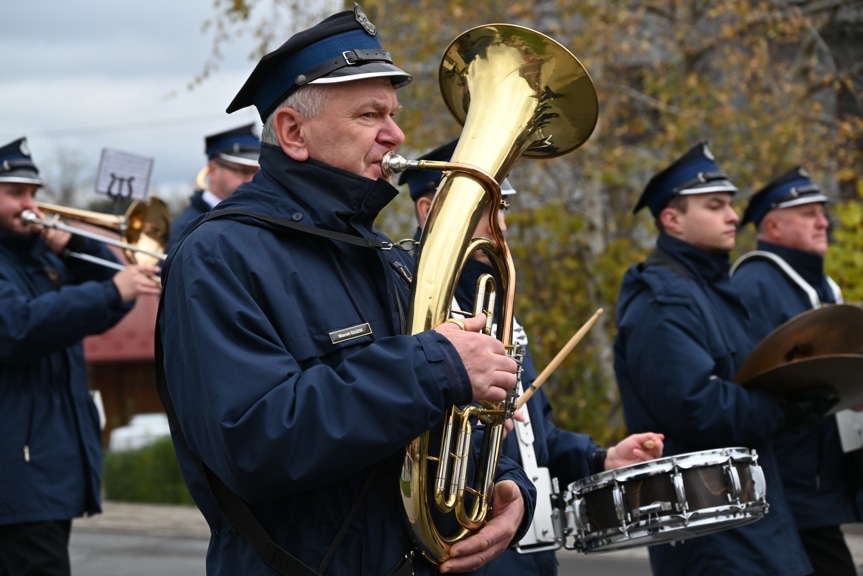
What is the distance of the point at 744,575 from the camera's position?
4.57 m

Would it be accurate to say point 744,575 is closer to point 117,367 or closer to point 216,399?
point 216,399

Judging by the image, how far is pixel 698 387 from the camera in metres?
4.70

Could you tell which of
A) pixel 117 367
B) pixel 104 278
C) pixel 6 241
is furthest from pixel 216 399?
pixel 117 367

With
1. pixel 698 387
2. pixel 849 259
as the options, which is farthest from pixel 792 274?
pixel 849 259

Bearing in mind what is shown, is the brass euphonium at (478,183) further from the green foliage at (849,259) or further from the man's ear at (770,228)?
the green foliage at (849,259)

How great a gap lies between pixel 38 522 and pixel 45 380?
2.08 ft

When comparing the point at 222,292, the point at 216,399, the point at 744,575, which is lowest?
the point at 744,575

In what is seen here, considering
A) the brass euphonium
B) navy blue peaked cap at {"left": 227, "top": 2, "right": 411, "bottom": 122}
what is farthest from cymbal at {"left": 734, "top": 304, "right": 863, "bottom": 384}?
navy blue peaked cap at {"left": 227, "top": 2, "right": 411, "bottom": 122}

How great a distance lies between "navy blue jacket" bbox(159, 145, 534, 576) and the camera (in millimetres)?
2496

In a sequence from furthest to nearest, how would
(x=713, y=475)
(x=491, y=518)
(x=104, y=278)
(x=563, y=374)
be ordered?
1. (x=563, y=374)
2. (x=104, y=278)
3. (x=713, y=475)
4. (x=491, y=518)

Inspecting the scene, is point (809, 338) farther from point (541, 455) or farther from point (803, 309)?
point (541, 455)

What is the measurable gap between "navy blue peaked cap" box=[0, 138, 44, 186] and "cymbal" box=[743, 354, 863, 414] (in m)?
3.33

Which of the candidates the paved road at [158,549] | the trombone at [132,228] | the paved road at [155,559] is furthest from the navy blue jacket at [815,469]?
the paved road at [155,559]

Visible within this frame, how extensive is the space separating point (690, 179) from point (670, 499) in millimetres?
1985
